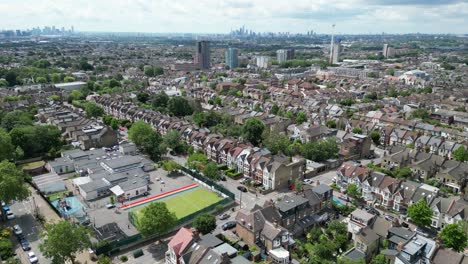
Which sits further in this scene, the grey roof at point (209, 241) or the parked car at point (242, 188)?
the parked car at point (242, 188)

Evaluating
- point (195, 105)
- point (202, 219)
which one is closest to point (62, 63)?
point (195, 105)

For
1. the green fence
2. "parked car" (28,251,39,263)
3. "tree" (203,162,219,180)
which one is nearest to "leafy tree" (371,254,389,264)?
the green fence

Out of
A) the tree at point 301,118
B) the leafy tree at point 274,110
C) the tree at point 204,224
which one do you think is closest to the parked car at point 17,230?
the tree at point 204,224

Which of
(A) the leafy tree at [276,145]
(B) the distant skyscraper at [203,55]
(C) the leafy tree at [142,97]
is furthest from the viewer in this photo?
(B) the distant skyscraper at [203,55]

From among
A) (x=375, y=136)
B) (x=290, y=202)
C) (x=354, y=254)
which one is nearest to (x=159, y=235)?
(x=290, y=202)

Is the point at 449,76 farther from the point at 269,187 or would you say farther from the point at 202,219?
the point at 202,219

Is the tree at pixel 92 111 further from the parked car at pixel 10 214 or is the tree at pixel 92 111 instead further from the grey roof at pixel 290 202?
the grey roof at pixel 290 202

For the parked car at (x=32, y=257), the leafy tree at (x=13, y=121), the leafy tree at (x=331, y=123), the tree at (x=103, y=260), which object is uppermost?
the leafy tree at (x=13, y=121)
